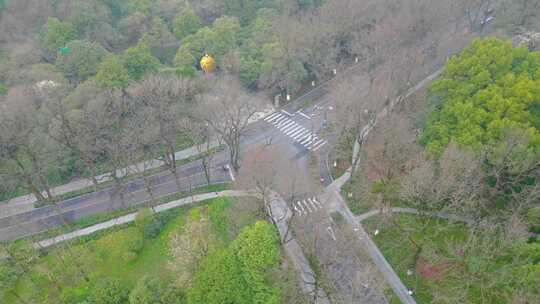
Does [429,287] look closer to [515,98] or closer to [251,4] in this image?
[515,98]

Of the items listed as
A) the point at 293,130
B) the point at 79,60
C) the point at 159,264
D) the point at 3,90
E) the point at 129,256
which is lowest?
the point at 159,264

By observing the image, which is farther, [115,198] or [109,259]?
[115,198]

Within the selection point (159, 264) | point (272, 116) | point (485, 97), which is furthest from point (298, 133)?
point (159, 264)

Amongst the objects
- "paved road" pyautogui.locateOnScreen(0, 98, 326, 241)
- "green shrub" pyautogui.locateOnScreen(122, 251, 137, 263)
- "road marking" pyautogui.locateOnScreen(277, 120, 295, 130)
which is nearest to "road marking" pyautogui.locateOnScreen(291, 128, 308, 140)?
"paved road" pyautogui.locateOnScreen(0, 98, 326, 241)

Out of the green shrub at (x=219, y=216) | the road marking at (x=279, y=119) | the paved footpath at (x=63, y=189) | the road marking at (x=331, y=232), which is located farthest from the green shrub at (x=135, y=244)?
the road marking at (x=279, y=119)

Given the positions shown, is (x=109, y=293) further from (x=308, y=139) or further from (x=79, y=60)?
(x=79, y=60)

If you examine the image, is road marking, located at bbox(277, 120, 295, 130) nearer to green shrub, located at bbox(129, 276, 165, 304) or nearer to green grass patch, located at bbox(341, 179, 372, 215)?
green grass patch, located at bbox(341, 179, 372, 215)

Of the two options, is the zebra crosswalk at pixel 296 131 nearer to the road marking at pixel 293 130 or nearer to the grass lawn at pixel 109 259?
the road marking at pixel 293 130
